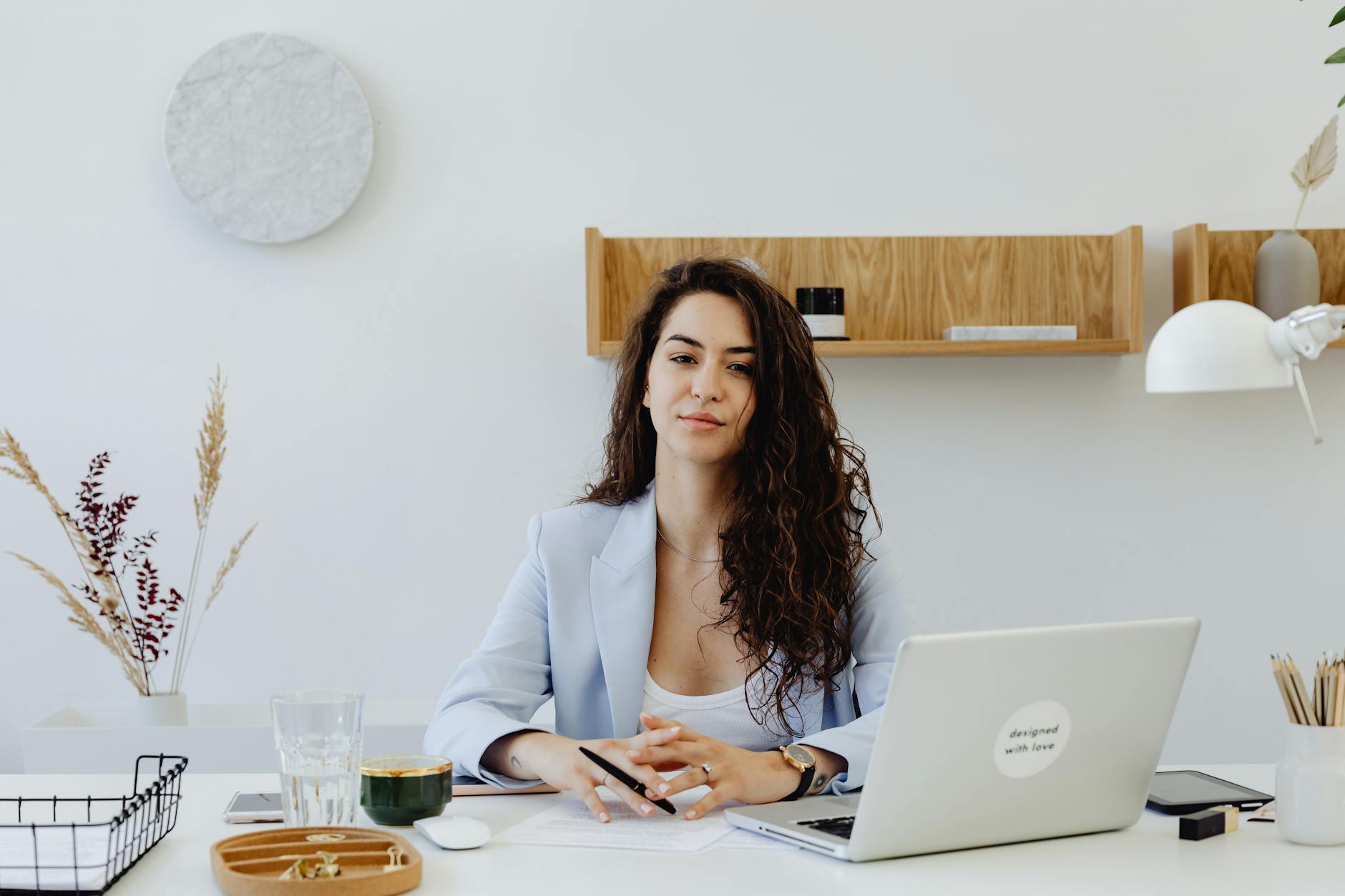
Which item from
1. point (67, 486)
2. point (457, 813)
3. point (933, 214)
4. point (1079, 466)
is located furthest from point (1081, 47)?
point (67, 486)

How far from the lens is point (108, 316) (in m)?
2.72

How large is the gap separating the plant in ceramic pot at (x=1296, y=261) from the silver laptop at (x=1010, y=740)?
1.58 meters

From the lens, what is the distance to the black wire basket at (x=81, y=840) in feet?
3.42

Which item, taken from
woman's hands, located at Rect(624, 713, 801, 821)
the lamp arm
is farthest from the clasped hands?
the lamp arm

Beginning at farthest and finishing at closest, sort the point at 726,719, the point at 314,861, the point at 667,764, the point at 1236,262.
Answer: the point at 1236,262
the point at 726,719
the point at 667,764
the point at 314,861

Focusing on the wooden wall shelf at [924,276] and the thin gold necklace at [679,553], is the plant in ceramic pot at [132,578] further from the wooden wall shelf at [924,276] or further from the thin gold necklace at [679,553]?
the thin gold necklace at [679,553]

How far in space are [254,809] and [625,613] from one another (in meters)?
0.60

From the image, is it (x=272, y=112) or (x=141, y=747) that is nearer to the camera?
(x=141, y=747)

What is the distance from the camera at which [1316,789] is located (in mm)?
1203

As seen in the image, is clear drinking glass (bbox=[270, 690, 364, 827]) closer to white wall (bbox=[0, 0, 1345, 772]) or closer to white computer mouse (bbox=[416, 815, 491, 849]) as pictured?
white computer mouse (bbox=[416, 815, 491, 849])

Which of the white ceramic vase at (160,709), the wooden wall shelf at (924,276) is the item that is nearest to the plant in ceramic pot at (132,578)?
the white ceramic vase at (160,709)

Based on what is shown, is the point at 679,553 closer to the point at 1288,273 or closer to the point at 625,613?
the point at 625,613

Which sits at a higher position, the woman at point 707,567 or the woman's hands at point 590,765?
the woman at point 707,567

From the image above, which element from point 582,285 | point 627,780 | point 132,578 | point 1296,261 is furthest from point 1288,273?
point 132,578
